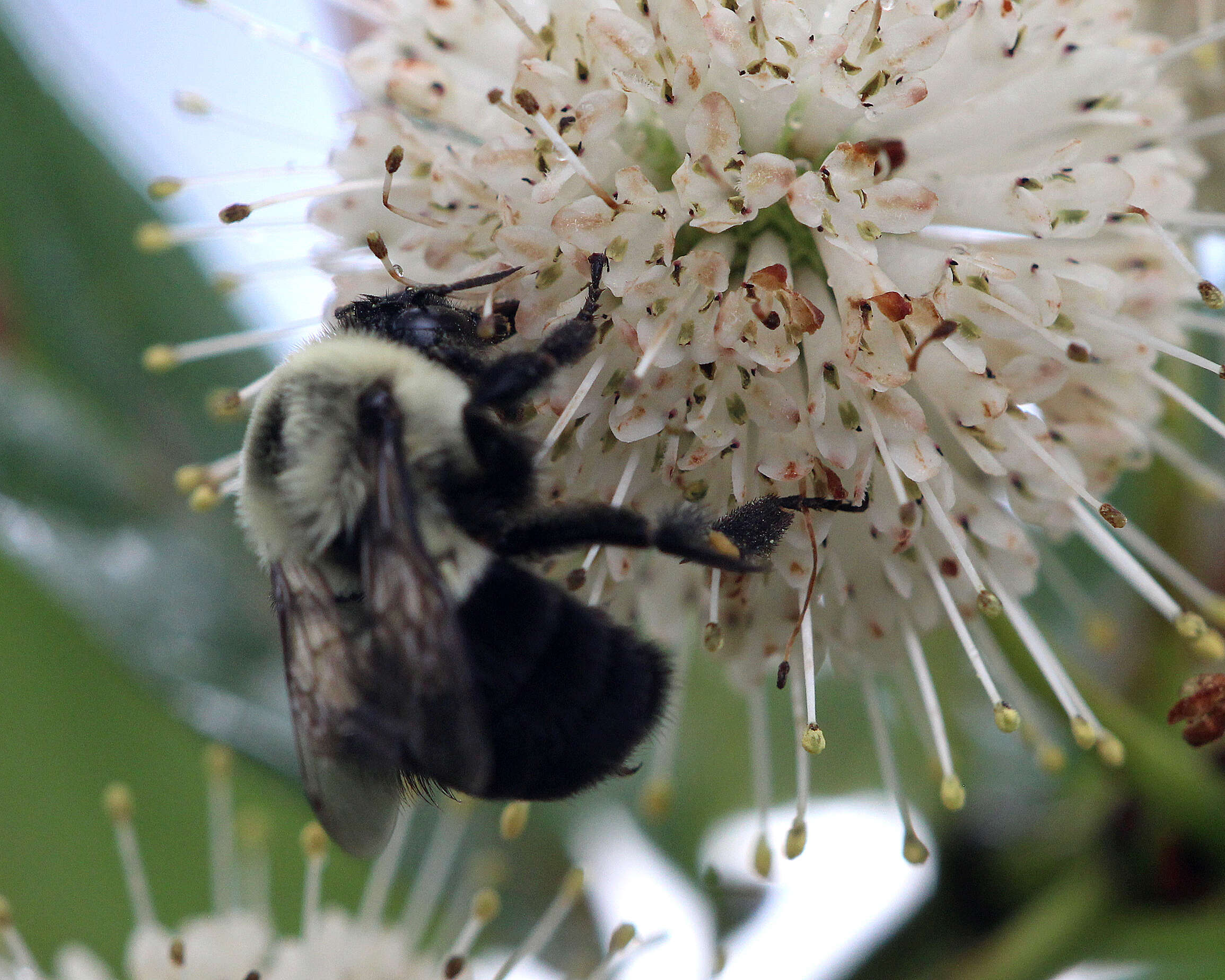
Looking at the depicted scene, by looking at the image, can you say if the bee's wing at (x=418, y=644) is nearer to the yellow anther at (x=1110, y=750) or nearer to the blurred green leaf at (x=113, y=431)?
the yellow anther at (x=1110, y=750)

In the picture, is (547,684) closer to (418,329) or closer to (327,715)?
(327,715)

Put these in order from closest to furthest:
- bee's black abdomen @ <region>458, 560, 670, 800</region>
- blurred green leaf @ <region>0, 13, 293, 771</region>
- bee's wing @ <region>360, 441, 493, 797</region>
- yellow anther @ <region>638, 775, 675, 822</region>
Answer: bee's wing @ <region>360, 441, 493, 797</region>
bee's black abdomen @ <region>458, 560, 670, 800</region>
yellow anther @ <region>638, 775, 675, 822</region>
blurred green leaf @ <region>0, 13, 293, 771</region>

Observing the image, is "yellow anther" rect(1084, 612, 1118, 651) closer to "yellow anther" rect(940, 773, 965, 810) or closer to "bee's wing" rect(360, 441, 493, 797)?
"yellow anther" rect(940, 773, 965, 810)

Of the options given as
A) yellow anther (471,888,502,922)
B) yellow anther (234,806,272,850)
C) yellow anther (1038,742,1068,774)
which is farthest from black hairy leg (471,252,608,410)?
yellow anther (234,806,272,850)

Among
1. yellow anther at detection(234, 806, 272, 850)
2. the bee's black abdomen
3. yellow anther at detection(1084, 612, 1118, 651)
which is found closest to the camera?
the bee's black abdomen

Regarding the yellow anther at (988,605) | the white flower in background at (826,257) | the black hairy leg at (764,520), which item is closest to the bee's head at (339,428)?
the white flower in background at (826,257)

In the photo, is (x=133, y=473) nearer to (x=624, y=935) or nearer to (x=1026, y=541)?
(x=624, y=935)
